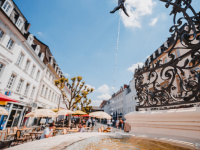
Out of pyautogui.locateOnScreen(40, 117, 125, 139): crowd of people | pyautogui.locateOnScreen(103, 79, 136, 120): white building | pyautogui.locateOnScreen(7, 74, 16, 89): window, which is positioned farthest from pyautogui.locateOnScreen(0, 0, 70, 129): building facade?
pyautogui.locateOnScreen(103, 79, 136, 120): white building

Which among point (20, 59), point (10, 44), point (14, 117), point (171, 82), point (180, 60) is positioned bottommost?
point (14, 117)

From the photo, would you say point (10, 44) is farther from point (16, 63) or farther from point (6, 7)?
point (6, 7)

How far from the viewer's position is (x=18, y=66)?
13.6 metres

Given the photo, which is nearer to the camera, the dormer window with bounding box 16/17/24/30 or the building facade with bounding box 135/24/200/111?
the building facade with bounding box 135/24/200/111

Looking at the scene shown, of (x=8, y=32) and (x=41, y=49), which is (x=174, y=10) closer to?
(x=8, y=32)

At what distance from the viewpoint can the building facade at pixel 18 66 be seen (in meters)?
11.4

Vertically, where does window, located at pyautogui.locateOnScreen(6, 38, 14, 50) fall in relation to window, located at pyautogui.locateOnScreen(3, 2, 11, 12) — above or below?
below

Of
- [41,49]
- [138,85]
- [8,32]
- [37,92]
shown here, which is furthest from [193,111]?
[41,49]

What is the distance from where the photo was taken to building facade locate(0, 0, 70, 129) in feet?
37.4

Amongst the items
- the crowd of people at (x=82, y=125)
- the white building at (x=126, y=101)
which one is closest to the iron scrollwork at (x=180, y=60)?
the crowd of people at (x=82, y=125)

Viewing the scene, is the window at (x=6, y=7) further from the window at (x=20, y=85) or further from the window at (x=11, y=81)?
the window at (x=20, y=85)

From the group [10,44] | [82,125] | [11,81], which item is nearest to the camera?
[10,44]

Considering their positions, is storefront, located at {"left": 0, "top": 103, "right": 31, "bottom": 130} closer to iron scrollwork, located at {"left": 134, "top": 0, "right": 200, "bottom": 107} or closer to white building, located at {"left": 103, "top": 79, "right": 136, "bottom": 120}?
iron scrollwork, located at {"left": 134, "top": 0, "right": 200, "bottom": 107}

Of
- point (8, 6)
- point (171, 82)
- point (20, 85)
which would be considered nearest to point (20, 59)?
point (20, 85)
